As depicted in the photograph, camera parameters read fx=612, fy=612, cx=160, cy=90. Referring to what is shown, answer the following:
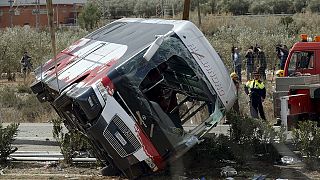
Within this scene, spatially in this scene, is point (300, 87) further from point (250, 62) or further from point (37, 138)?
point (250, 62)

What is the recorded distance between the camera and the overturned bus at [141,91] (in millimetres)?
9414

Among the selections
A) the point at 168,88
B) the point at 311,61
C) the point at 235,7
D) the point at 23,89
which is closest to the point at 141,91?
the point at 168,88

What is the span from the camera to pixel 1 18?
2948 inches

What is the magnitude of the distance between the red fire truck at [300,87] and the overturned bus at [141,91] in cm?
427

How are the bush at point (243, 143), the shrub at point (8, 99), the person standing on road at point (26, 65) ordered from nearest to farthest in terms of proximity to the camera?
A: the bush at point (243, 143), the shrub at point (8, 99), the person standing on road at point (26, 65)

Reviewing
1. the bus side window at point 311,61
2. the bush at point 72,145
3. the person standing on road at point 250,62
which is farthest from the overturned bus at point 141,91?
the person standing on road at point 250,62

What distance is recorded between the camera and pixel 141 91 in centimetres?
975

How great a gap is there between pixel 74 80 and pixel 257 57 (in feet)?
54.8

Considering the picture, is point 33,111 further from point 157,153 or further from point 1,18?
point 1,18

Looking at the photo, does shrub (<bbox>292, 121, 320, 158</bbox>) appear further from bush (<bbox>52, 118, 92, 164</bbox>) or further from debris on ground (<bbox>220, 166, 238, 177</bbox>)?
bush (<bbox>52, 118, 92, 164</bbox>)

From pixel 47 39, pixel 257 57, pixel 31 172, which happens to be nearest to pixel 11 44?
pixel 47 39

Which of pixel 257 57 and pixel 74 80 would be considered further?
pixel 257 57

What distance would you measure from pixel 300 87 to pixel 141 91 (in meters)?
7.03

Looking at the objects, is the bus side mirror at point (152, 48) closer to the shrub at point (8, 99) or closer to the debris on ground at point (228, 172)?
the debris on ground at point (228, 172)
